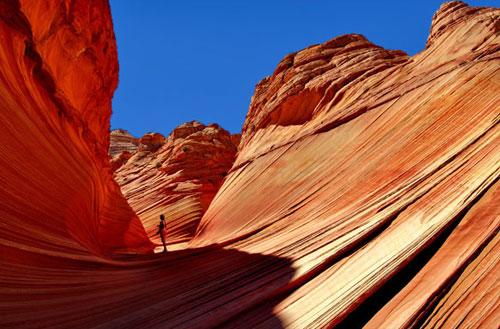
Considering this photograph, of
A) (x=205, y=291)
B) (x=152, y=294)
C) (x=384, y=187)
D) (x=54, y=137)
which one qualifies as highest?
(x=54, y=137)

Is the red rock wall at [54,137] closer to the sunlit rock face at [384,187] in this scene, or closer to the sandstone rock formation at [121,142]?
the sunlit rock face at [384,187]

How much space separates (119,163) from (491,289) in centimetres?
2757

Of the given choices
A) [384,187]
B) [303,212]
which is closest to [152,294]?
[303,212]

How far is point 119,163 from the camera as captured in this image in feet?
94.4

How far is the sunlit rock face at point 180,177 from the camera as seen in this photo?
58.6 ft

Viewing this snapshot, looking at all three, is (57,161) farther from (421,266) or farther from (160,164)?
(160,164)

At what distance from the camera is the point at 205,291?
18.9 feet

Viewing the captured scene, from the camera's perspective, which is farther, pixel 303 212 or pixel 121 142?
pixel 121 142

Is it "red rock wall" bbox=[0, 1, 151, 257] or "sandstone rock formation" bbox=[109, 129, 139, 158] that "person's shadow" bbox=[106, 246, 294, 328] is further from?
"sandstone rock formation" bbox=[109, 129, 139, 158]

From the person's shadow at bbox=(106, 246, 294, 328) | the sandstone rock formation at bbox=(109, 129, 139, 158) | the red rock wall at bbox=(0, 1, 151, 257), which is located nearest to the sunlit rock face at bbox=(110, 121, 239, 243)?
the red rock wall at bbox=(0, 1, 151, 257)

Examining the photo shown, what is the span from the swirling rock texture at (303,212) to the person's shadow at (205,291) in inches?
1.1

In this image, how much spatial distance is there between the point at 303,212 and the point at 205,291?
10.2ft

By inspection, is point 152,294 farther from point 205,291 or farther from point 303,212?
point 303,212

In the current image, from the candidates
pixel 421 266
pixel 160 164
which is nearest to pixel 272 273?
pixel 421 266
